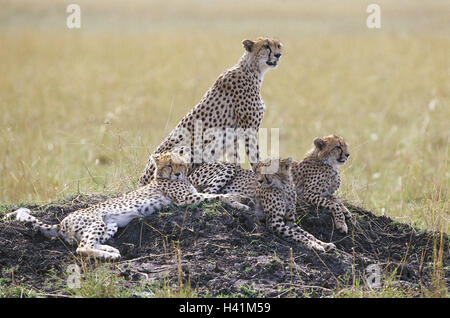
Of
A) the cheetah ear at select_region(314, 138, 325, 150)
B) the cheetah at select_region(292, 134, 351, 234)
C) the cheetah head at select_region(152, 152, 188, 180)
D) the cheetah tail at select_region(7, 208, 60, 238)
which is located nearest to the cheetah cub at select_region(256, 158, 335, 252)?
the cheetah at select_region(292, 134, 351, 234)

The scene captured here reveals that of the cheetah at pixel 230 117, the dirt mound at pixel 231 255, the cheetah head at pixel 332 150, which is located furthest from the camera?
the cheetah at pixel 230 117

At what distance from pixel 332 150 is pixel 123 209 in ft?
5.90

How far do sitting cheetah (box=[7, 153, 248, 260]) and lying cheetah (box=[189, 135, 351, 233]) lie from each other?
235mm

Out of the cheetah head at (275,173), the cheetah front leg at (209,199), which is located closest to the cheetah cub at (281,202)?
the cheetah head at (275,173)

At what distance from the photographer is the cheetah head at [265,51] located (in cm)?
617

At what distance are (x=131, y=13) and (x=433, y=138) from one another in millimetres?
21641

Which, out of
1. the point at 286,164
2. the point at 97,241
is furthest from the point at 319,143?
the point at 97,241

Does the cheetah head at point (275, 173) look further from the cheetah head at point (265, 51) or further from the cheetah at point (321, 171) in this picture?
the cheetah head at point (265, 51)

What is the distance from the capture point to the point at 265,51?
6.19 metres

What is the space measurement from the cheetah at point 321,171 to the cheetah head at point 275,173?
13.3 inches

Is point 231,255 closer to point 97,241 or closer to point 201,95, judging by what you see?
point 97,241

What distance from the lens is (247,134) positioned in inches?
242

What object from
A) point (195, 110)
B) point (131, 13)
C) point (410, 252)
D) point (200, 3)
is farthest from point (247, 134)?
point (200, 3)

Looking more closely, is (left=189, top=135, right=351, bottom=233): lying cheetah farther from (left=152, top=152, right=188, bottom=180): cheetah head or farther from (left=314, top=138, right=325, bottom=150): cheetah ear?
(left=152, top=152, right=188, bottom=180): cheetah head
